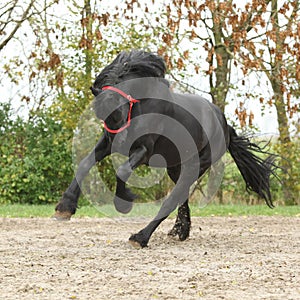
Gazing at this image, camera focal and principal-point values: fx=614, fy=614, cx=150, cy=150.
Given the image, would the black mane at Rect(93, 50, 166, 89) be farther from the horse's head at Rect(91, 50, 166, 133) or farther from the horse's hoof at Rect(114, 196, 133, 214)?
the horse's hoof at Rect(114, 196, 133, 214)

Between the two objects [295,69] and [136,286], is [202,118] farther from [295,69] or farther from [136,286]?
[295,69]

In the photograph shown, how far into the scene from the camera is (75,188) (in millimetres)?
4855

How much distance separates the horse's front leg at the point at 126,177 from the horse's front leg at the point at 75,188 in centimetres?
27

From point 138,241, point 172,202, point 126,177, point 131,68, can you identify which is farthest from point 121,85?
point 138,241

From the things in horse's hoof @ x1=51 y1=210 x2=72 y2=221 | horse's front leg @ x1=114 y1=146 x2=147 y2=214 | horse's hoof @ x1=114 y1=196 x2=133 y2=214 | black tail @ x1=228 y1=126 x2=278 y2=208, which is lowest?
horse's hoof @ x1=51 y1=210 x2=72 y2=221

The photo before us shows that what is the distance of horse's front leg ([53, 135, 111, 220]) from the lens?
4699 mm

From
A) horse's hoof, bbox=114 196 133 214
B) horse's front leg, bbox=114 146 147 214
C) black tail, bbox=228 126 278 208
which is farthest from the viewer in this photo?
black tail, bbox=228 126 278 208

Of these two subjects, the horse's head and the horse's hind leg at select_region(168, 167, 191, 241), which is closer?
the horse's head

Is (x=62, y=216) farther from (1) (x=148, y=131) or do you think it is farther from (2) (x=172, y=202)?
(2) (x=172, y=202)

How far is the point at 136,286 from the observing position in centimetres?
356

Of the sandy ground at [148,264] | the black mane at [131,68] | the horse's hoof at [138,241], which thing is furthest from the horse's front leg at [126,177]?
the black mane at [131,68]

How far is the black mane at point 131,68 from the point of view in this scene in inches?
199

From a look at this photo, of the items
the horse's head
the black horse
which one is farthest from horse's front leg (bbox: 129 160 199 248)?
the horse's head

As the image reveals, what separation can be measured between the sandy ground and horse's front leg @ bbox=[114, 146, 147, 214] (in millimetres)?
383
